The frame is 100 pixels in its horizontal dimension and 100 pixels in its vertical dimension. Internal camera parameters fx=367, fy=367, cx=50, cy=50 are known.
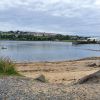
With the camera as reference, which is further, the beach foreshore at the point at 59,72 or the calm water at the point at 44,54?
the calm water at the point at 44,54

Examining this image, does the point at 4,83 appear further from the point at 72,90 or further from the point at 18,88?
the point at 72,90

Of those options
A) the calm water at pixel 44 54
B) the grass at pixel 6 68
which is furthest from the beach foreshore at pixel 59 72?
the grass at pixel 6 68

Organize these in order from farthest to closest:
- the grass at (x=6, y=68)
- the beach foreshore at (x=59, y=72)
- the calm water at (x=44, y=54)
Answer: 1. the calm water at (x=44, y=54)
2. the beach foreshore at (x=59, y=72)
3. the grass at (x=6, y=68)

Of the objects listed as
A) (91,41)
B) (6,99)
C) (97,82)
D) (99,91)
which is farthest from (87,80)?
(91,41)

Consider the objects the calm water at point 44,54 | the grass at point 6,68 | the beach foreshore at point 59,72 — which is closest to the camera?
the grass at point 6,68

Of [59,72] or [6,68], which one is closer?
[6,68]

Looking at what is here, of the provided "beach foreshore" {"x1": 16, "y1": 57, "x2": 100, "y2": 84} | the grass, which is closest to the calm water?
"beach foreshore" {"x1": 16, "y1": 57, "x2": 100, "y2": 84}

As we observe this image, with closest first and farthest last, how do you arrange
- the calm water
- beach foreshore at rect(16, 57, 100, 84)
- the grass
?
the grass, beach foreshore at rect(16, 57, 100, 84), the calm water

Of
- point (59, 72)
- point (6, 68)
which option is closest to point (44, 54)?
point (59, 72)

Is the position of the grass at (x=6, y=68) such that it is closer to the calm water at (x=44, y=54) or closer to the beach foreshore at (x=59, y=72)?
the beach foreshore at (x=59, y=72)

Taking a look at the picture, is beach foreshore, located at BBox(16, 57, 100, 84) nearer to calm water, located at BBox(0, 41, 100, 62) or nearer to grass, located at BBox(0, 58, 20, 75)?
calm water, located at BBox(0, 41, 100, 62)

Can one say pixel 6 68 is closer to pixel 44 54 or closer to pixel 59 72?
pixel 59 72

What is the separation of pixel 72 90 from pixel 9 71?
215 inches

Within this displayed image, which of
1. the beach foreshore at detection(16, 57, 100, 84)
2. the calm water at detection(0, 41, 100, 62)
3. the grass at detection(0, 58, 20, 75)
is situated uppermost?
the grass at detection(0, 58, 20, 75)
